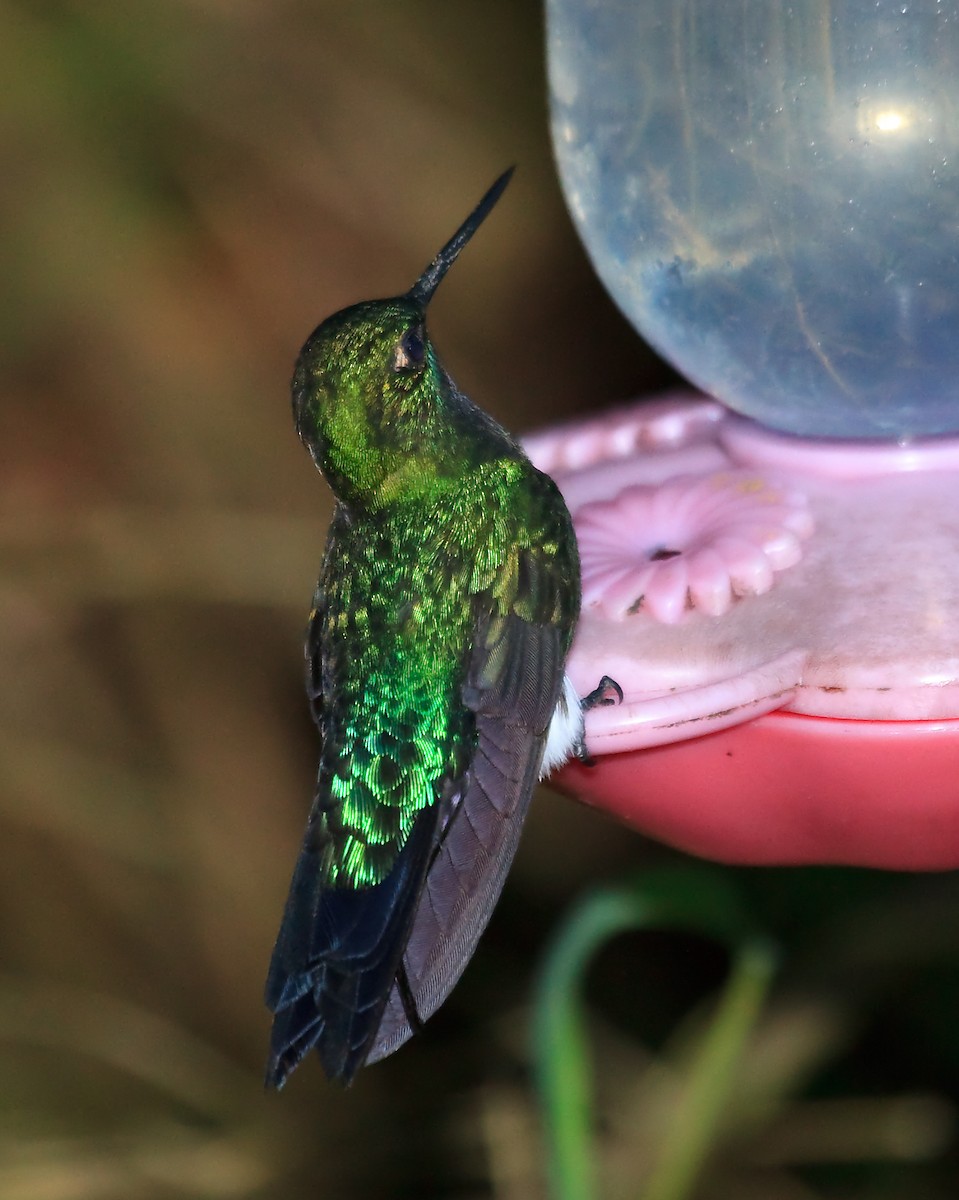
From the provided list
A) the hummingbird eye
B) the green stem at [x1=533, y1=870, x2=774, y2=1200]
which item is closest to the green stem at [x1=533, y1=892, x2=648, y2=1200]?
the green stem at [x1=533, y1=870, x2=774, y2=1200]

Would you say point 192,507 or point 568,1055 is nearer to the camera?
point 568,1055

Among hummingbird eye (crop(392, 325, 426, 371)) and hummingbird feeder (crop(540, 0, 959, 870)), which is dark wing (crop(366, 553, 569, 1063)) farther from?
hummingbird eye (crop(392, 325, 426, 371))

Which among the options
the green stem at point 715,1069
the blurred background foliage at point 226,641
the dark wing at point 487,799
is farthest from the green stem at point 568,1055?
the dark wing at point 487,799

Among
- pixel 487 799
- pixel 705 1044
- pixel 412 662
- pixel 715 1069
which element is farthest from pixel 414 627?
pixel 705 1044

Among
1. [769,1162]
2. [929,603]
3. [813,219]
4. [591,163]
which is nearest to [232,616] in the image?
[769,1162]

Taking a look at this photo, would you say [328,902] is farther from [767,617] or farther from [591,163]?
[591,163]

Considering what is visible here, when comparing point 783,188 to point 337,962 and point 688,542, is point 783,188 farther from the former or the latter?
point 337,962
